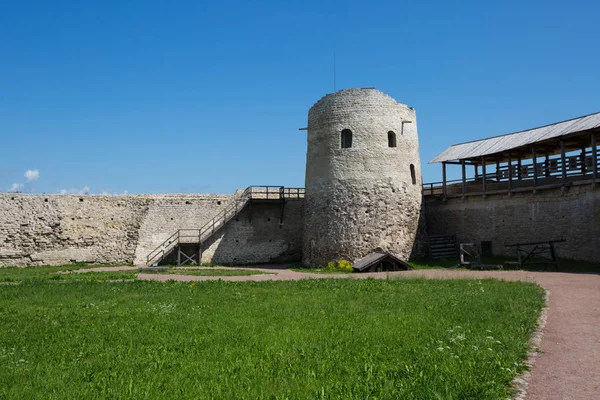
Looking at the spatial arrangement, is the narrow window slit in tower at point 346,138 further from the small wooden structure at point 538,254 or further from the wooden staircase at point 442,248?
the small wooden structure at point 538,254

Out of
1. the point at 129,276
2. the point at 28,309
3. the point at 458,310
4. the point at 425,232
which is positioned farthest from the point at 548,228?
the point at 28,309

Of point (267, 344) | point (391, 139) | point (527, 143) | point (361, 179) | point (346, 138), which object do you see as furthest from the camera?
point (391, 139)

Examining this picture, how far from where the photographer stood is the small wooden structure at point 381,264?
21.0 m

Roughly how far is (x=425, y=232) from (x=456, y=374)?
67.8 feet

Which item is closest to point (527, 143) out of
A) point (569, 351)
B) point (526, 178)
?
point (526, 178)

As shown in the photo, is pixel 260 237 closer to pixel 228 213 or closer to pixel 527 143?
pixel 228 213

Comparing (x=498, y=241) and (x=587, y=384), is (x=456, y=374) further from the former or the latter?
(x=498, y=241)

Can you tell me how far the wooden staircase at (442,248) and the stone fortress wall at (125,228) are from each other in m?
7.54

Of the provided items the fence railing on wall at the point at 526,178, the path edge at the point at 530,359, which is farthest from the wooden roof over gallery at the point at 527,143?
the path edge at the point at 530,359

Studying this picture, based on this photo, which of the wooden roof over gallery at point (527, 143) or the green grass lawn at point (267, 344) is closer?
the green grass lawn at point (267, 344)

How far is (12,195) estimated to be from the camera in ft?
81.8

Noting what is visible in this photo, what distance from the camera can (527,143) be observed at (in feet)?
71.8

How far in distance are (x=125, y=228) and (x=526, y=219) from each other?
1928 cm

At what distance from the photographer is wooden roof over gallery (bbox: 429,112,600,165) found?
20109mm
